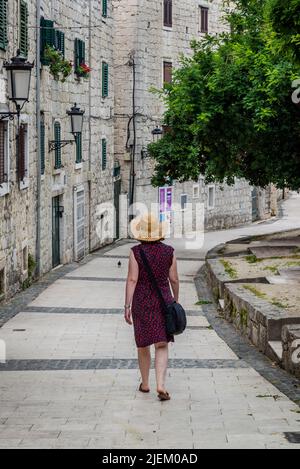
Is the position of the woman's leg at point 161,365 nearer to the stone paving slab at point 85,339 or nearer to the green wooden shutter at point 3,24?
the stone paving slab at point 85,339

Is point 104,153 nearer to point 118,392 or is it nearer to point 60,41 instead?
point 60,41

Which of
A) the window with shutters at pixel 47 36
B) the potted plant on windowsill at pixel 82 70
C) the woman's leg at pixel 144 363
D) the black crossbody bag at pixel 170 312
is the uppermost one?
the window with shutters at pixel 47 36

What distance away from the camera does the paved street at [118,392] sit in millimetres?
6238

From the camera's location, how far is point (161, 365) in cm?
760

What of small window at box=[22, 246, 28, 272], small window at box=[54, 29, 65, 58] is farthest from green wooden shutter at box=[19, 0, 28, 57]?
small window at box=[22, 246, 28, 272]

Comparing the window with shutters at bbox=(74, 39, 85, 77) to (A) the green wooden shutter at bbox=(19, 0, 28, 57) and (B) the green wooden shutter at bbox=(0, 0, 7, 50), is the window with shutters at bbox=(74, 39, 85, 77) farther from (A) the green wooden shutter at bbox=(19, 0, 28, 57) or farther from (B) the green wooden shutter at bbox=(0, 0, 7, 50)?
(B) the green wooden shutter at bbox=(0, 0, 7, 50)

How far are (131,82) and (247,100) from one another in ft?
43.3

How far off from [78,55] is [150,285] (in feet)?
57.4

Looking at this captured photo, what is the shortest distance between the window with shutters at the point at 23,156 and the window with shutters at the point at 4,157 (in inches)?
38.3

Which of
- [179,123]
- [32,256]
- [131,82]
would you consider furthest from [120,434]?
[131,82]

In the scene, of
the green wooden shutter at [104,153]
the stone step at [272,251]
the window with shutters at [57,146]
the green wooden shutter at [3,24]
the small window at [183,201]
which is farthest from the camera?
the small window at [183,201]

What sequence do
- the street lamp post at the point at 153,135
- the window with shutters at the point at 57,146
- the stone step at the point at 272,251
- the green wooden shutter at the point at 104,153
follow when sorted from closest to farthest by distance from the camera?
the stone step at the point at 272,251 < the window with shutters at the point at 57,146 < the green wooden shutter at the point at 104,153 < the street lamp post at the point at 153,135

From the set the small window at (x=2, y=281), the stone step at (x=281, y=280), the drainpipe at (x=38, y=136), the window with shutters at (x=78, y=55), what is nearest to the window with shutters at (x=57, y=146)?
the drainpipe at (x=38, y=136)

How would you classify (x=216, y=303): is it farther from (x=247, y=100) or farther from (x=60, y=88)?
(x=60, y=88)
